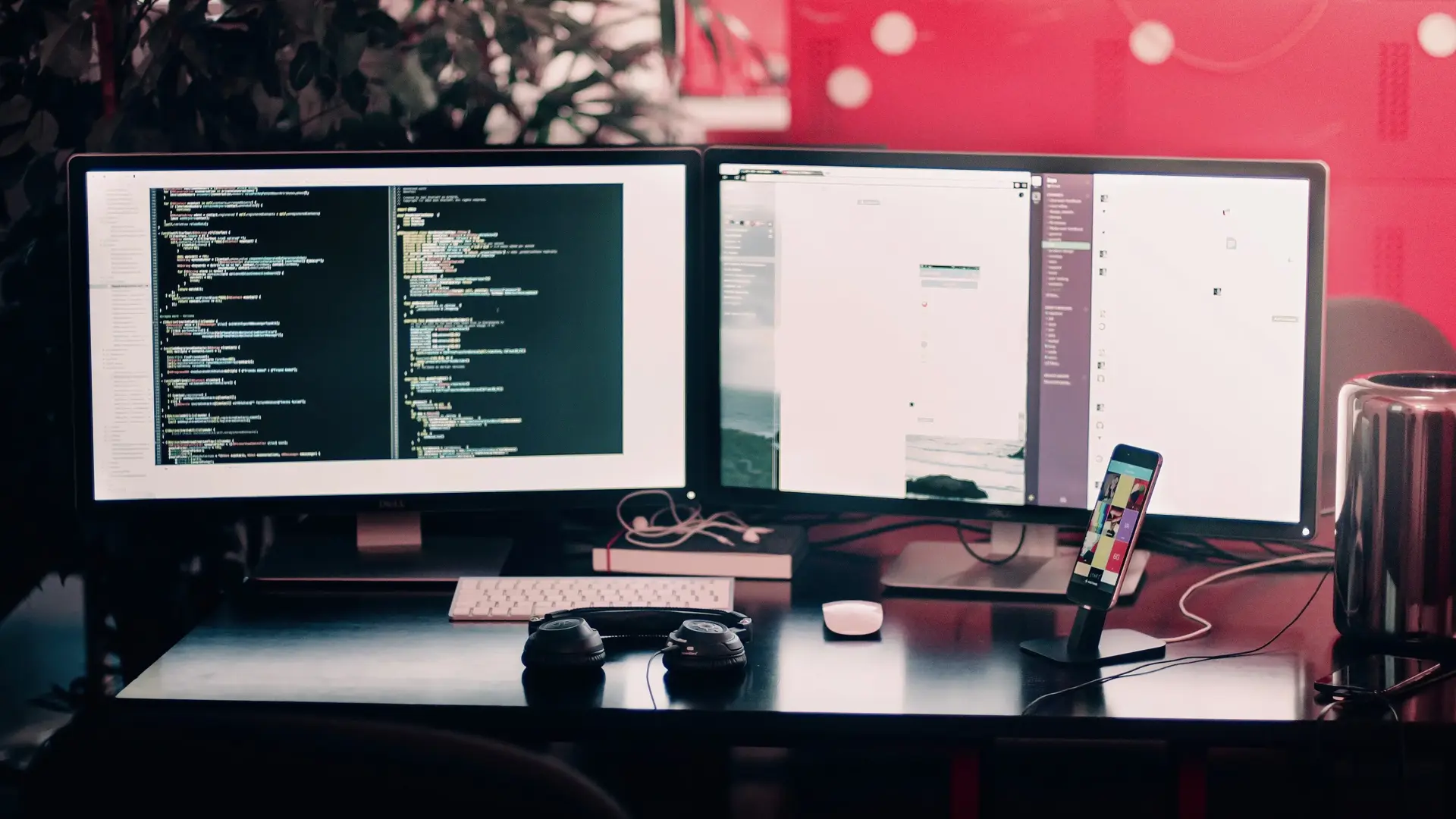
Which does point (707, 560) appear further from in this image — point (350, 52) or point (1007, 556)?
point (350, 52)

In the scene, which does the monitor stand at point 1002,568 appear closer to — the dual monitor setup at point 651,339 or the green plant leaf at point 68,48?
the dual monitor setup at point 651,339

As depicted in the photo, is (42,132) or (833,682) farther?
(42,132)

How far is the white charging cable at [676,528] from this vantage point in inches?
60.4

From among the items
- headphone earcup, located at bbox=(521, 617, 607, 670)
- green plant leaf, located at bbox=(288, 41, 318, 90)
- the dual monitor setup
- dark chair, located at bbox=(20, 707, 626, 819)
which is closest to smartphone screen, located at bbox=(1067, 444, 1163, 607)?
the dual monitor setup

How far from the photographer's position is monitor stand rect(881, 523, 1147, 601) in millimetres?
1431

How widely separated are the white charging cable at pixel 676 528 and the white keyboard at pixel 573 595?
120 mm

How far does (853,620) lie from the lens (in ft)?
4.24

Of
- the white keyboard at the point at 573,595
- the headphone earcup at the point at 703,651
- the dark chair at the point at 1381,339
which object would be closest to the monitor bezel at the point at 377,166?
the white keyboard at the point at 573,595

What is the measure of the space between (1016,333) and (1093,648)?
1.19ft

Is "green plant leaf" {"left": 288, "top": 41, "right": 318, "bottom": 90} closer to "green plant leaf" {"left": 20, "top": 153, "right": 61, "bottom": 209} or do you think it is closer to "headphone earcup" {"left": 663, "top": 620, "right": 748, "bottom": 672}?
"green plant leaf" {"left": 20, "top": 153, "right": 61, "bottom": 209}

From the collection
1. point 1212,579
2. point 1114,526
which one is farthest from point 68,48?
point 1212,579

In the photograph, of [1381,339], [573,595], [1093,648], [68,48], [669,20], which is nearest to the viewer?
[1093,648]

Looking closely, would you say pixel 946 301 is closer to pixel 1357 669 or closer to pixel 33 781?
pixel 1357 669

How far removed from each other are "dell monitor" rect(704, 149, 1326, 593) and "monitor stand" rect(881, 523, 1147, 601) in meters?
0.02
